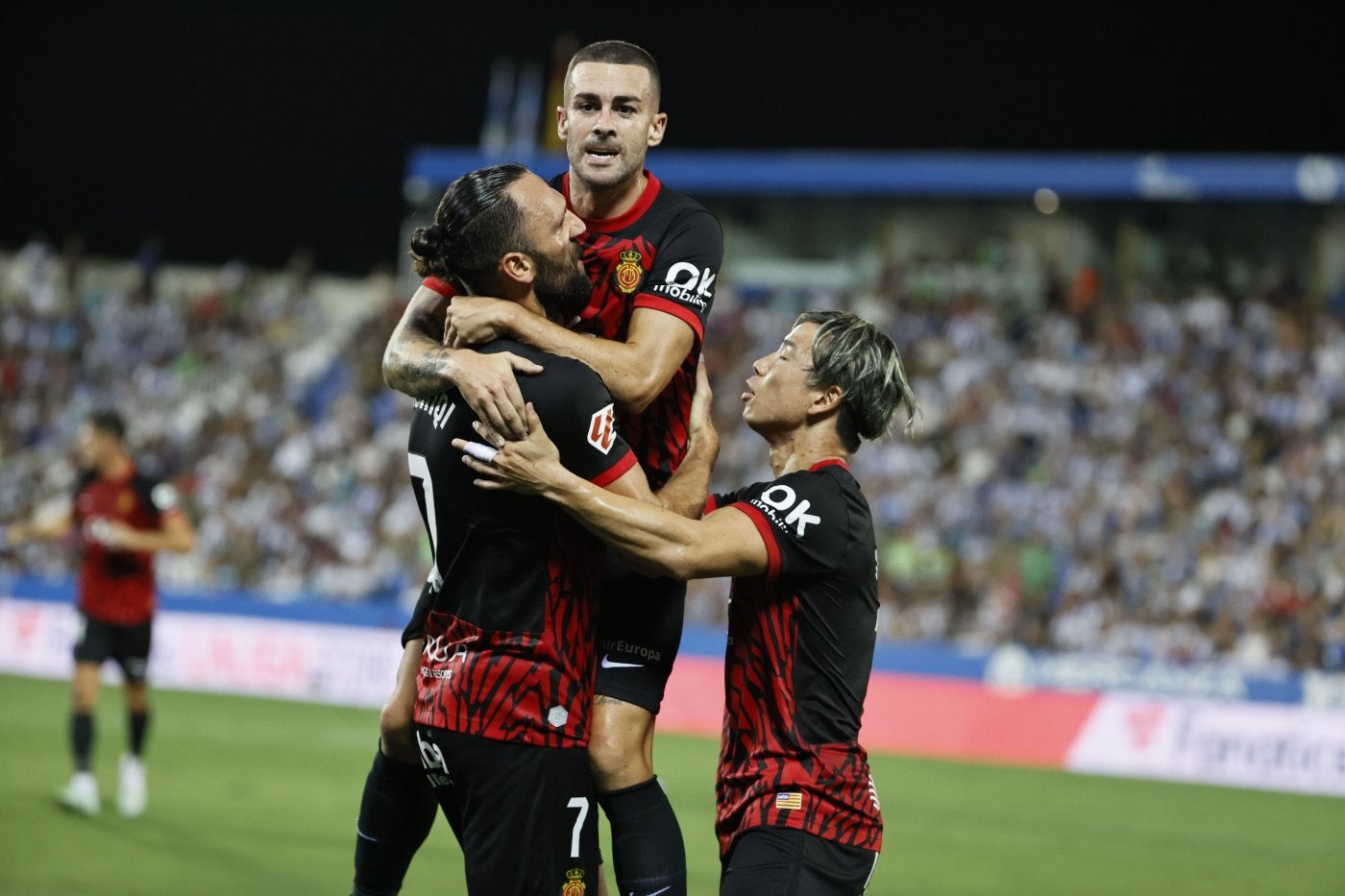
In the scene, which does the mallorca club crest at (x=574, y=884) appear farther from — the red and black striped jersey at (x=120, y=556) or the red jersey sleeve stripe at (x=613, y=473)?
the red and black striped jersey at (x=120, y=556)

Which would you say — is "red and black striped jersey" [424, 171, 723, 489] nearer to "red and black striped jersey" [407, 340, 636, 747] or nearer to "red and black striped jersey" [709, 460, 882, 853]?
"red and black striped jersey" [709, 460, 882, 853]

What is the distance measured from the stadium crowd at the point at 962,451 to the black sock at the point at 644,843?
13.8 m

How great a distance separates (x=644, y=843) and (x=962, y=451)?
1767 centimetres

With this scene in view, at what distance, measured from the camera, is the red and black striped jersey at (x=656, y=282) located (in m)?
5.16

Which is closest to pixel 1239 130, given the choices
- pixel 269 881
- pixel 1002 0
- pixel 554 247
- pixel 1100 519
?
pixel 1002 0

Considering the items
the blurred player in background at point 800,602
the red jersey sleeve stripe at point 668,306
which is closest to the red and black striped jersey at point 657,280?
the red jersey sleeve stripe at point 668,306

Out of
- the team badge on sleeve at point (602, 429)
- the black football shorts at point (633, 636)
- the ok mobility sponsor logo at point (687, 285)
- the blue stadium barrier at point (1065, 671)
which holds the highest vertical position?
the ok mobility sponsor logo at point (687, 285)

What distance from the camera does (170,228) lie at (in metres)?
37.1

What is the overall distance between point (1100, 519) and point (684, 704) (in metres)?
5.82

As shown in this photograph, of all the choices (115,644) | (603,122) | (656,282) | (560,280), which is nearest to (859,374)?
(656,282)

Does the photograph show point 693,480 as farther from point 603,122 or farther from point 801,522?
point 603,122

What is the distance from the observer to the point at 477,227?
4.53m

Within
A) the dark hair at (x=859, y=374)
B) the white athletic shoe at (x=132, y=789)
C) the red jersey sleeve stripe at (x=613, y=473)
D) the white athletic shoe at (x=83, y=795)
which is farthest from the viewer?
the white athletic shoe at (x=132, y=789)

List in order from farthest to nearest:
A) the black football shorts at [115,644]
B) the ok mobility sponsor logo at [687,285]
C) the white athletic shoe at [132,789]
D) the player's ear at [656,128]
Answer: the black football shorts at [115,644], the white athletic shoe at [132,789], the player's ear at [656,128], the ok mobility sponsor logo at [687,285]
